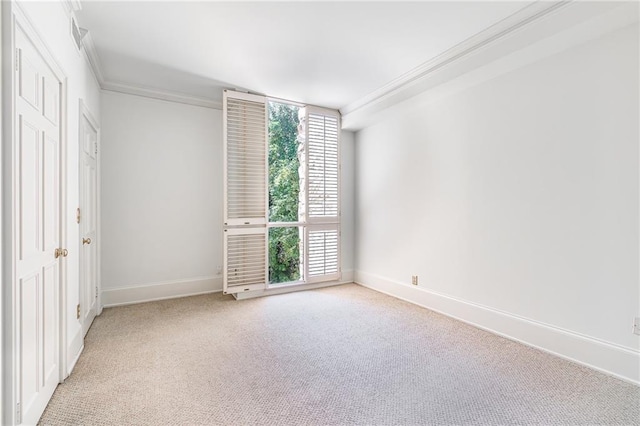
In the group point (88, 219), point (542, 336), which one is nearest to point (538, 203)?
point (542, 336)

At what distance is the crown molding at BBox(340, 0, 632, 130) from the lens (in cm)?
216

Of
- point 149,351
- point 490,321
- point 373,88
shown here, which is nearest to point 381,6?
point 373,88

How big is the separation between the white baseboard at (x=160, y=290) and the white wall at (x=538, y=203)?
2721mm

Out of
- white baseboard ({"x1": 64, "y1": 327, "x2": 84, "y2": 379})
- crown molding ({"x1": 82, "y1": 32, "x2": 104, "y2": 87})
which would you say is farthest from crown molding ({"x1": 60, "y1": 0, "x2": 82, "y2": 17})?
white baseboard ({"x1": 64, "y1": 327, "x2": 84, "y2": 379})

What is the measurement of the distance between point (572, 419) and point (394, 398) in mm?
985

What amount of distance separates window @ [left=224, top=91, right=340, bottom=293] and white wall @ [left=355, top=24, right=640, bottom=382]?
1.21 metres

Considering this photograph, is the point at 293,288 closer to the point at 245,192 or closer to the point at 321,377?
the point at 245,192

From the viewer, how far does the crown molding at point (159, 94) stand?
3.70 metres

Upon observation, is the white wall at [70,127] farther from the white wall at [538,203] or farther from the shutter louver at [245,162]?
the white wall at [538,203]

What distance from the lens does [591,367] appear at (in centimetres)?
231

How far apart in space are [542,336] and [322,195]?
311cm

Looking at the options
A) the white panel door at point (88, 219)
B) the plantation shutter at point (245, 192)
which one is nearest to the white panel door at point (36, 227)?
the white panel door at point (88, 219)

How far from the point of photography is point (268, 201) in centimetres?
434

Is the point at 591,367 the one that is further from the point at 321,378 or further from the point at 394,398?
the point at 321,378
